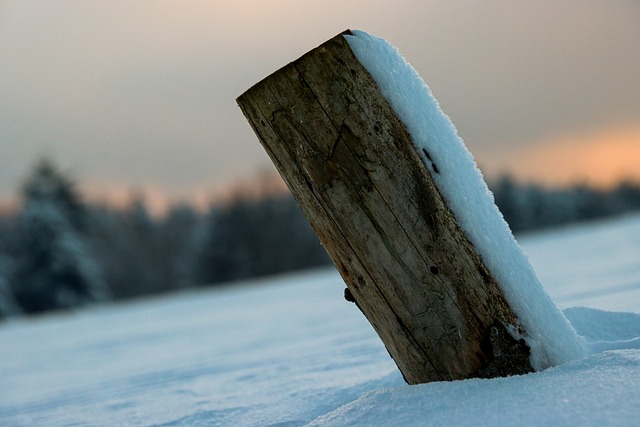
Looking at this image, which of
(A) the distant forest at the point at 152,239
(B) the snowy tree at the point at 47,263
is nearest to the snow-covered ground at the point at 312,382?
(B) the snowy tree at the point at 47,263

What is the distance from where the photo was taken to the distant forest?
27.3 meters

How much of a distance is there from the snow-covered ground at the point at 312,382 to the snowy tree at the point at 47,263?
21.6 metres

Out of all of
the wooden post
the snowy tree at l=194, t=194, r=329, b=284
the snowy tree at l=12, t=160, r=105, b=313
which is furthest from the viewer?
the snowy tree at l=194, t=194, r=329, b=284

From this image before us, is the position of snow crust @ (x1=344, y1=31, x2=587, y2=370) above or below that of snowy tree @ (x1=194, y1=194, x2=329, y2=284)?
above

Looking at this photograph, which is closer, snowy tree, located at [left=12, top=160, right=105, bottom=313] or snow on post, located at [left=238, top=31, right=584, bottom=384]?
snow on post, located at [left=238, top=31, right=584, bottom=384]

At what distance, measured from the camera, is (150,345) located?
6.40 meters

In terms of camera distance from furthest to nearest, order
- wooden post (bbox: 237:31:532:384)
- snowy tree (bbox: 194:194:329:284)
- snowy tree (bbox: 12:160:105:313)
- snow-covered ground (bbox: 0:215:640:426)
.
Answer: snowy tree (bbox: 194:194:329:284) → snowy tree (bbox: 12:160:105:313) → wooden post (bbox: 237:31:532:384) → snow-covered ground (bbox: 0:215:640:426)

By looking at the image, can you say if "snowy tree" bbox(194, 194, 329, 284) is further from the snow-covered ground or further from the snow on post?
the snow on post

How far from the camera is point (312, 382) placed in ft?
8.93

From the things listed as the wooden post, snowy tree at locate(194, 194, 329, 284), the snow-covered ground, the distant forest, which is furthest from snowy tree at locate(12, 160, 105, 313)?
the wooden post

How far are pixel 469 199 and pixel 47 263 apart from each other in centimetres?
2840

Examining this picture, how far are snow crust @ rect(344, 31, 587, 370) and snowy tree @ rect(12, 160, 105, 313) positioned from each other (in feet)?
90.5

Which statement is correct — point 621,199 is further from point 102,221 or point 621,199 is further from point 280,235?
point 102,221

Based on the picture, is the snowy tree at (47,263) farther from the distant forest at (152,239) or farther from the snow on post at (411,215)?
the snow on post at (411,215)
